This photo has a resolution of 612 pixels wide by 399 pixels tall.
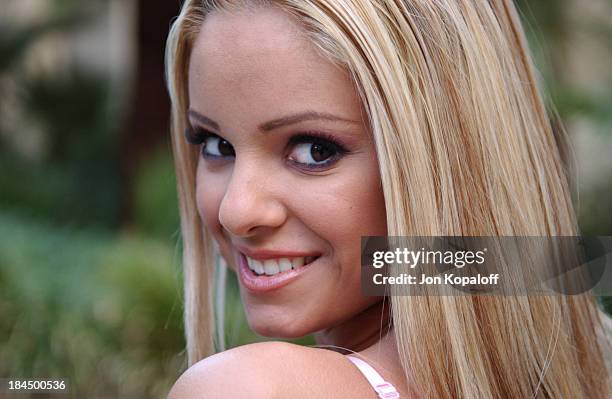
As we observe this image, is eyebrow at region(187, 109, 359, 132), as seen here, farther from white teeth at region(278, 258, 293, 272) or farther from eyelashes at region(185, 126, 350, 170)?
white teeth at region(278, 258, 293, 272)

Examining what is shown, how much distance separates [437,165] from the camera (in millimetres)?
2068

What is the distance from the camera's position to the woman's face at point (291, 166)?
6.72 ft

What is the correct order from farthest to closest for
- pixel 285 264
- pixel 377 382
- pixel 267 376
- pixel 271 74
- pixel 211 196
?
1. pixel 211 196
2. pixel 285 264
3. pixel 271 74
4. pixel 377 382
5. pixel 267 376

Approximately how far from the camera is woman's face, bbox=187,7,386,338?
6.72 feet

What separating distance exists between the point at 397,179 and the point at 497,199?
298 mm

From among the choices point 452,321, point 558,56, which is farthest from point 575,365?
point 558,56

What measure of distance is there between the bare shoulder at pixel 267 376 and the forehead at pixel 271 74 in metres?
0.59

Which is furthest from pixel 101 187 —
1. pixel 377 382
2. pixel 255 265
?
pixel 377 382

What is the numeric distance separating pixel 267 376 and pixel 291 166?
1.93ft

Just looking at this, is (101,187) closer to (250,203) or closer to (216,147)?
(216,147)

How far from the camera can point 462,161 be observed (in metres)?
2.11

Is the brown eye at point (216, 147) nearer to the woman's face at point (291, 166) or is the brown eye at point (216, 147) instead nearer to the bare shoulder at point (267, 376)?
the woman's face at point (291, 166)

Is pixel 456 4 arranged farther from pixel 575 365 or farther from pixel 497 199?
pixel 575 365

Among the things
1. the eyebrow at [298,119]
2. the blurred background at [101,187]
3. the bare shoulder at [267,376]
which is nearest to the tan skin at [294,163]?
the eyebrow at [298,119]
